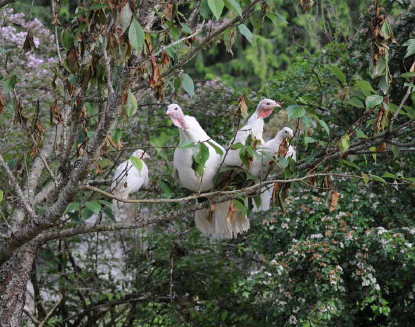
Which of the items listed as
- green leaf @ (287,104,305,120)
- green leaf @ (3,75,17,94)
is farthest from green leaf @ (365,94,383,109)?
green leaf @ (3,75,17,94)

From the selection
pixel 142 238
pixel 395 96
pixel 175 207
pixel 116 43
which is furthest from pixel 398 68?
pixel 116 43

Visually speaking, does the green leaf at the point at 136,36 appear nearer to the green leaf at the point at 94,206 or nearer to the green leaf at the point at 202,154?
the green leaf at the point at 202,154

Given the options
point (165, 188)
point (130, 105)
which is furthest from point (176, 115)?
point (130, 105)

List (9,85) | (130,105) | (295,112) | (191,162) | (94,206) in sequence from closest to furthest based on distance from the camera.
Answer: (130,105) < (295,112) < (94,206) < (9,85) < (191,162)

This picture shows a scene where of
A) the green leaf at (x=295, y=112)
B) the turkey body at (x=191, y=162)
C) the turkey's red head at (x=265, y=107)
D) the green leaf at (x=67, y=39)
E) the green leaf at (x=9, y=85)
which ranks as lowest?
the turkey body at (x=191, y=162)

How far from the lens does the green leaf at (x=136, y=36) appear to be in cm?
159

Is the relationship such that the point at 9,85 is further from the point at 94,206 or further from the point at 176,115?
the point at 176,115

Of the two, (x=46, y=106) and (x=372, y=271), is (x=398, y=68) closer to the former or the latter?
(x=372, y=271)

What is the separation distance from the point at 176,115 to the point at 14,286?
1096mm

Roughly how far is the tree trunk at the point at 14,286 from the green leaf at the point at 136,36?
56.1 inches

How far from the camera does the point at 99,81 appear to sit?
2.25 m

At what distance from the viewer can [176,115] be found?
7.93 feet

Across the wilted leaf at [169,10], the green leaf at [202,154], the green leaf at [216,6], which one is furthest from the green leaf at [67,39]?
the green leaf at [216,6]

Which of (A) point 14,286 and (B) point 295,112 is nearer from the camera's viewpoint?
(B) point 295,112
